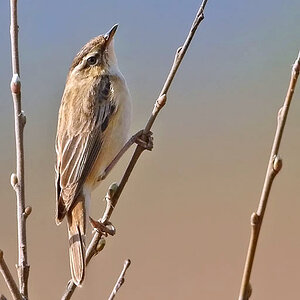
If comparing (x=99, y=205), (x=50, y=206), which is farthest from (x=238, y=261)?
(x=50, y=206)

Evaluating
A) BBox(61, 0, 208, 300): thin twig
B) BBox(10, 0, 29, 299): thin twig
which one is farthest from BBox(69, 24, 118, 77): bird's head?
BBox(10, 0, 29, 299): thin twig

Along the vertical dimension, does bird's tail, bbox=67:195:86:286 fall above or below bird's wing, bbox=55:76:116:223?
below

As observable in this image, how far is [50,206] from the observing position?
324 cm

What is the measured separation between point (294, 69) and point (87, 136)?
1.17 metres

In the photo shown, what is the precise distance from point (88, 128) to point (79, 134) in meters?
0.04

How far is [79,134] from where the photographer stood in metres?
2.29

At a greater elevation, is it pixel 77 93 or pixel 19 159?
pixel 77 93

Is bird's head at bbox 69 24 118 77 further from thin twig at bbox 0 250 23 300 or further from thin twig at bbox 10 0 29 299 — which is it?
thin twig at bbox 0 250 23 300

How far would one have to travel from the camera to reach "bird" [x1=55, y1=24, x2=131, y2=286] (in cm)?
210

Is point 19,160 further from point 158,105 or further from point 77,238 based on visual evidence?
point 77,238

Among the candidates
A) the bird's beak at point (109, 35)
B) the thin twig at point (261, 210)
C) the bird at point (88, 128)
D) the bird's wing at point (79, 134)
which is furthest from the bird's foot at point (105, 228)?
the bird's beak at point (109, 35)

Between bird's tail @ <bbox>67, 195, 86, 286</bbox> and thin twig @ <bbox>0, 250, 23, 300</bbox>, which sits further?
bird's tail @ <bbox>67, 195, 86, 286</bbox>

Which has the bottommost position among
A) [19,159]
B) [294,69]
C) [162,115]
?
[19,159]

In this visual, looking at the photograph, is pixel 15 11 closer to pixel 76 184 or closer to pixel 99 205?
pixel 76 184
